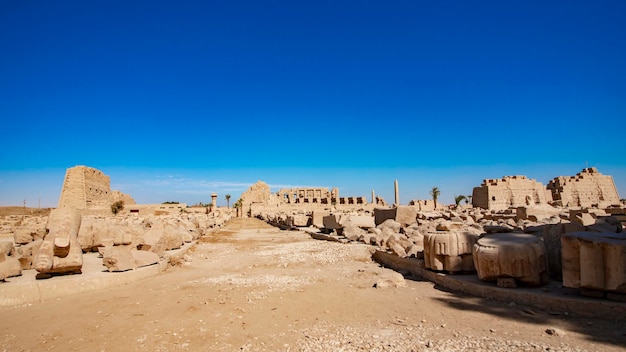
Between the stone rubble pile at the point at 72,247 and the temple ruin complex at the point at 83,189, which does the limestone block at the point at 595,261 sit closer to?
the stone rubble pile at the point at 72,247

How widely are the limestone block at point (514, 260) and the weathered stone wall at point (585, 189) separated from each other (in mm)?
35060

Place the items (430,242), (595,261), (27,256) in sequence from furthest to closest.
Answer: (27,256) < (430,242) < (595,261)

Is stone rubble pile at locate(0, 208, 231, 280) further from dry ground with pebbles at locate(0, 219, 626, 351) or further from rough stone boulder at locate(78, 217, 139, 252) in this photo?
dry ground with pebbles at locate(0, 219, 626, 351)

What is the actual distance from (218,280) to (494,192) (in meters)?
33.1

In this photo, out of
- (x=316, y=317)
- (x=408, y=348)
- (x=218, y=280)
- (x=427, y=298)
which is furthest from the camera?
(x=218, y=280)

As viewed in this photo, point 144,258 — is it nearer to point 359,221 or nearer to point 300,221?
point 359,221

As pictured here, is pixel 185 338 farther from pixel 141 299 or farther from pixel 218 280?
pixel 218 280

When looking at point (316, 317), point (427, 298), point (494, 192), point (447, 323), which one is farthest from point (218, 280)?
point (494, 192)

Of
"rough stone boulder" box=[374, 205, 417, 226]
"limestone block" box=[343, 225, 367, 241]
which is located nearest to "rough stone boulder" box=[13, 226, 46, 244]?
"limestone block" box=[343, 225, 367, 241]

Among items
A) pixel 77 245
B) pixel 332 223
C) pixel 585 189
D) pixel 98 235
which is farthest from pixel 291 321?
pixel 585 189

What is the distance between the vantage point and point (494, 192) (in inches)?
1312

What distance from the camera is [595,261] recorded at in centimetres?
383

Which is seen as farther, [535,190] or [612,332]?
[535,190]

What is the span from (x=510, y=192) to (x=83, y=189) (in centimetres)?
4086
